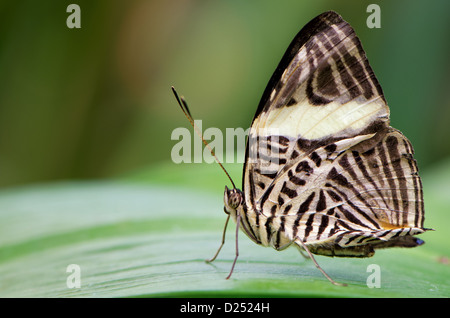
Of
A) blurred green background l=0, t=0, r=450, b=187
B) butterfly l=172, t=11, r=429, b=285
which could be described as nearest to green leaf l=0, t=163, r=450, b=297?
butterfly l=172, t=11, r=429, b=285

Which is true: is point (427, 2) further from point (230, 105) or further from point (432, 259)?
point (432, 259)

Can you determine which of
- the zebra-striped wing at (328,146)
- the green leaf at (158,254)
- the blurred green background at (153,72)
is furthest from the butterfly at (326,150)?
the blurred green background at (153,72)

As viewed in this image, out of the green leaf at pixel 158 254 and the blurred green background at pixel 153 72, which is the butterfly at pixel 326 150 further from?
the blurred green background at pixel 153 72

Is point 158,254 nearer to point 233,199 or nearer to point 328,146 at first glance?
point 233,199

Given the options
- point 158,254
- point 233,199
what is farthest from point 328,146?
point 158,254

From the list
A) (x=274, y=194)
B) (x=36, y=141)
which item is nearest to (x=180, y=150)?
(x=36, y=141)
